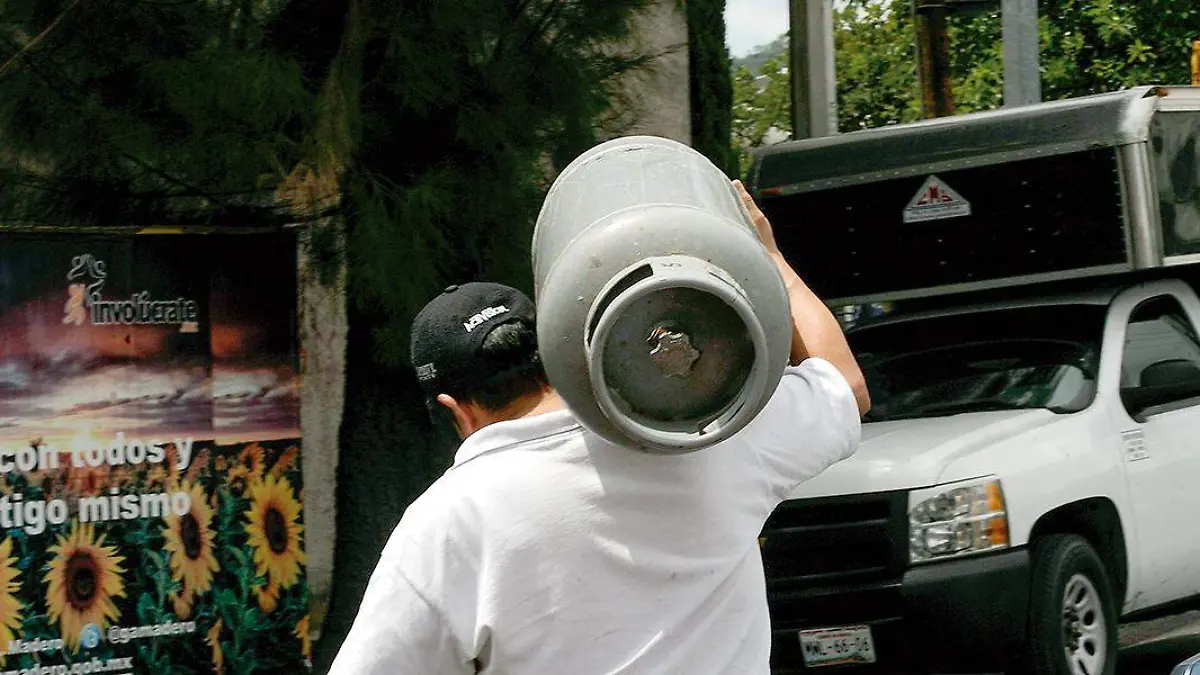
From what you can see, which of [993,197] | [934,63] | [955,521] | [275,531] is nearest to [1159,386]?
[993,197]

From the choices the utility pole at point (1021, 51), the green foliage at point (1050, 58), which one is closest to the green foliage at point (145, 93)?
the utility pole at point (1021, 51)

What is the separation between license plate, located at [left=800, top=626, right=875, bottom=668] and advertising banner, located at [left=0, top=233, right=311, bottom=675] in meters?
2.47

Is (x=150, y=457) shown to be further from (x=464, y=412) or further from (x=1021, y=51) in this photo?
(x=1021, y=51)

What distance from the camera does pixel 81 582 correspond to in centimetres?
762

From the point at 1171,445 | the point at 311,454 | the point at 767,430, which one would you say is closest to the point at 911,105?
the point at 311,454

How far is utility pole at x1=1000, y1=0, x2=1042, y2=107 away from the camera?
11.9m

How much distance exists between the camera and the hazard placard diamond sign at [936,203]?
8531 millimetres

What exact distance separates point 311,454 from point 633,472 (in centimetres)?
941

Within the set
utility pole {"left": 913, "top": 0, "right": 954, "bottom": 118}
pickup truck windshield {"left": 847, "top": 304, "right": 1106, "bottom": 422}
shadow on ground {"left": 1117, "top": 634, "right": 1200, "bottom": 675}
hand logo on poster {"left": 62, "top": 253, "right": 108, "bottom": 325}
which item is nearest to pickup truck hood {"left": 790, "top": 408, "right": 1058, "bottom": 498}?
pickup truck windshield {"left": 847, "top": 304, "right": 1106, "bottom": 422}

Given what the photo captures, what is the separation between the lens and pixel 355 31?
7.74 metres

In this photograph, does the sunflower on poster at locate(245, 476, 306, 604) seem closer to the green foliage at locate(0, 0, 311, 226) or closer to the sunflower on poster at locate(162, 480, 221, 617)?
the sunflower on poster at locate(162, 480, 221, 617)

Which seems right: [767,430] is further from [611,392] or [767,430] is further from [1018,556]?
[1018,556]

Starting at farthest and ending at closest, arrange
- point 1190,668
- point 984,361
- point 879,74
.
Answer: point 879,74
point 984,361
point 1190,668

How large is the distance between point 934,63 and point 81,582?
9.15m
